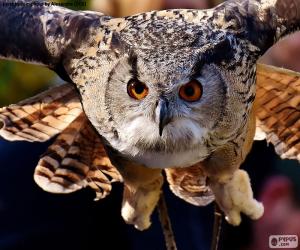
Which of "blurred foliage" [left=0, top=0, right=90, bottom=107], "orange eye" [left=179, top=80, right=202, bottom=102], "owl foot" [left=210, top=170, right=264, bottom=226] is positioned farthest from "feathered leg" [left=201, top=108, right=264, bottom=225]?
"blurred foliage" [left=0, top=0, right=90, bottom=107]

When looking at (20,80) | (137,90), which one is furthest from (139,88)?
(20,80)

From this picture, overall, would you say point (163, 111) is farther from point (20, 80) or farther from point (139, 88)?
point (20, 80)

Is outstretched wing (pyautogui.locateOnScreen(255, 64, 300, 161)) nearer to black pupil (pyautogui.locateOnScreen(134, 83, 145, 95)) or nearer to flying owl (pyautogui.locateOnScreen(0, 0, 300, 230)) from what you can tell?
flying owl (pyautogui.locateOnScreen(0, 0, 300, 230))

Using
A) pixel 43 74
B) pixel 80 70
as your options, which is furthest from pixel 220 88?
pixel 43 74

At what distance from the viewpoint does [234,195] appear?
121cm

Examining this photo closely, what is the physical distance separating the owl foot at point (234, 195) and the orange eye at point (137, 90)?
255 mm

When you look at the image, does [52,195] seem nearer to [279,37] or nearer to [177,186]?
[177,186]

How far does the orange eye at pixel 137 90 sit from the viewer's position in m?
1.00

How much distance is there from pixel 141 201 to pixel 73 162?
0.39 ft

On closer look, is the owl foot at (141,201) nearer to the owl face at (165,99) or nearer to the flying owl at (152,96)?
the flying owl at (152,96)

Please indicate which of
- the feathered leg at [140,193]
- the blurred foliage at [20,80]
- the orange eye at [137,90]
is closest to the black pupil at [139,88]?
the orange eye at [137,90]

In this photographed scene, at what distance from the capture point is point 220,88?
1.03 meters

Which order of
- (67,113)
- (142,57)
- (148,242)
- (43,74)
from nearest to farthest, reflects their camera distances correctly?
1. (142,57)
2. (67,113)
3. (148,242)
4. (43,74)

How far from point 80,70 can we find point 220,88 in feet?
0.60
